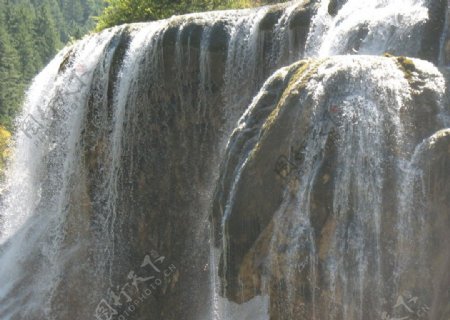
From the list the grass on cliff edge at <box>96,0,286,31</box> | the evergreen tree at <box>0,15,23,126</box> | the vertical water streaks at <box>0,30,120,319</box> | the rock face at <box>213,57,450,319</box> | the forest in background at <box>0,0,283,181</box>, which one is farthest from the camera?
the evergreen tree at <box>0,15,23,126</box>

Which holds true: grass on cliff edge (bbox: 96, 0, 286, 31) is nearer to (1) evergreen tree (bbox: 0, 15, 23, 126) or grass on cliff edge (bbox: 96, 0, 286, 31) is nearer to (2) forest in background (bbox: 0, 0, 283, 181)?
(2) forest in background (bbox: 0, 0, 283, 181)

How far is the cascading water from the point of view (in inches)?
218

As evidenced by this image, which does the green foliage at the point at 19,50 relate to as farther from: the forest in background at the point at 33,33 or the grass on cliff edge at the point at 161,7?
the grass on cliff edge at the point at 161,7

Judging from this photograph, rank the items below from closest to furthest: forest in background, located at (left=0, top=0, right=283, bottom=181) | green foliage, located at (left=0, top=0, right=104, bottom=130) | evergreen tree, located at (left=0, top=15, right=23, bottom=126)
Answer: forest in background, located at (left=0, top=0, right=283, bottom=181) < evergreen tree, located at (left=0, top=15, right=23, bottom=126) < green foliage, located at (left=0, top=0, right=104, bottom=130)

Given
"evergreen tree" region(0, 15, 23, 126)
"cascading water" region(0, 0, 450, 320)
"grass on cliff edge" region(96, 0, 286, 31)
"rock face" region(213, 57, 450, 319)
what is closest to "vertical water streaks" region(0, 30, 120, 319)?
"cascading water" region(0, 0, 450, 320)

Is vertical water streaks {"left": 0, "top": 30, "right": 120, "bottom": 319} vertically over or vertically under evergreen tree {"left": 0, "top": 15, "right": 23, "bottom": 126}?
over

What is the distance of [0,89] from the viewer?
4200 cm

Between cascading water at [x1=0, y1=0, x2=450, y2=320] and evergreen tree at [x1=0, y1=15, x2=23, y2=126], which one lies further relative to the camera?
evergreen tree at [x1=0, y1=15, x2=23, y2=126]

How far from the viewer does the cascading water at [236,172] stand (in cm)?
553

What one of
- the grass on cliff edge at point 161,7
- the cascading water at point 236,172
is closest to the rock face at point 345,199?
the cascading water at point 236,172

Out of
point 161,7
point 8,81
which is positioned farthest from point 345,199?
Result: point 8,81

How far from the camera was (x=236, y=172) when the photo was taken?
641cm

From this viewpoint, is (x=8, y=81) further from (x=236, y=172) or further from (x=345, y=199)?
(x=345, y=199)

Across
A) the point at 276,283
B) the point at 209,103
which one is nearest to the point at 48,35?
the point at 209,103
